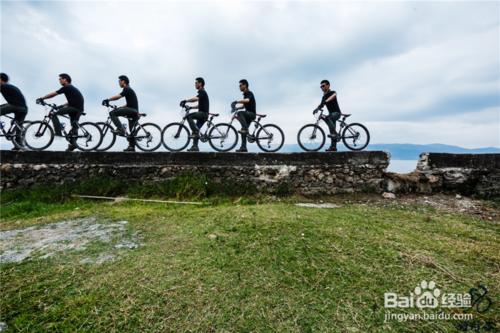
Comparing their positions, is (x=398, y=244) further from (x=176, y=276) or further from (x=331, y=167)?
(x=331, y=167)

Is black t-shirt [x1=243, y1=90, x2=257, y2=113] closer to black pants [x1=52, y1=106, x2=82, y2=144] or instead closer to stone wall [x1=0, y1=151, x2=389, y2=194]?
stone wall [x1=0, y1=151, x2=389, y2=194]

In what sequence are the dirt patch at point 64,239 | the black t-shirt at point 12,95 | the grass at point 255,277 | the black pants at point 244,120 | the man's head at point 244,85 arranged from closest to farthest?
the grass at point 255,277, the dirt patch at point 64,239, the black t-shirt at point 12,95, the man's head at point 244,85, the black pants at point 244,120

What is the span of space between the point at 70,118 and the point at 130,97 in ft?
5.91

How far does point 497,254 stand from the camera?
2914 millimetres

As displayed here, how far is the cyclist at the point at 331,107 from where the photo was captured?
676 centimetres

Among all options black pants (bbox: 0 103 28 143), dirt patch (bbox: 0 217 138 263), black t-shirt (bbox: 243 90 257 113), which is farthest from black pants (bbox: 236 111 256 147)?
black pants (bbox: 0 103 28 143)

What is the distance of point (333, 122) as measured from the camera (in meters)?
6.92

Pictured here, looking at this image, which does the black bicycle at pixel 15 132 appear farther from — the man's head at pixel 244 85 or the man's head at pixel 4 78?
the man's head at pixel 244 85

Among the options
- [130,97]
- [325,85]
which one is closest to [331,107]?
[325,85]

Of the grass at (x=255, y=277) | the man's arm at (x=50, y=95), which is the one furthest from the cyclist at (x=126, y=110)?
the grass at (x=255, y=277)

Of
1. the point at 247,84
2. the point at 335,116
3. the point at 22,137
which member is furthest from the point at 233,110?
the point at 22,137

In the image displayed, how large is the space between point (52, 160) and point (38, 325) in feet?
19.2

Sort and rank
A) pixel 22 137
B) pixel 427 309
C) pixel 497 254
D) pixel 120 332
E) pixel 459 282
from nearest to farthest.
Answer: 1. pixel 120 332
2. pixel 427 309
3. pixel 459 282
4. pixel 497 254
5. pixel 22 137

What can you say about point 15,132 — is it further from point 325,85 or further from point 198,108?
point 325,85
